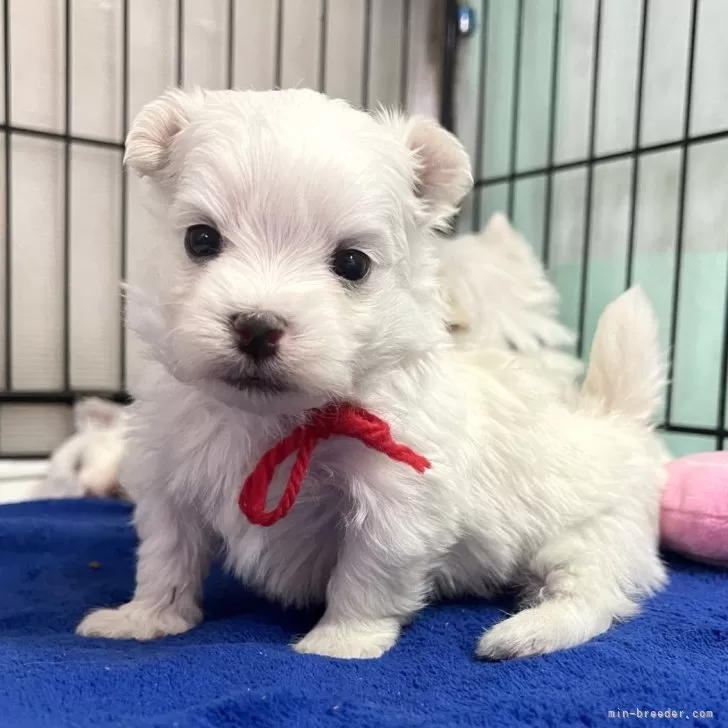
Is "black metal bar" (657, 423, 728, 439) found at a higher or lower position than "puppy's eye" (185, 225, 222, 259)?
lower

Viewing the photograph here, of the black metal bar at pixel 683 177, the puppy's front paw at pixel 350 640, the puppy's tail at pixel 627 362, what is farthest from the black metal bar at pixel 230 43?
the puppy's front paw at pixel 350 640

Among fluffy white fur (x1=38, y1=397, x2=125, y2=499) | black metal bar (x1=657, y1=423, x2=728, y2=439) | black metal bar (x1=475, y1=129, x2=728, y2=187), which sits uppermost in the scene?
black metal bar (x1=475, y1=129, x2=728, y2=187)

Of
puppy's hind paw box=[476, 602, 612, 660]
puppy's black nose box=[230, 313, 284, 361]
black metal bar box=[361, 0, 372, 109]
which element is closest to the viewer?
puppy's black nose box=[230, 313, 284, 361]

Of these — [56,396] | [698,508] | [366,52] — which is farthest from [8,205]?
[698,508]

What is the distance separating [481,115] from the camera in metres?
Answer: 2.78

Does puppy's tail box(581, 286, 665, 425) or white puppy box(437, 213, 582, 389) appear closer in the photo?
puppy's tail box(581, 286, 665, 425)

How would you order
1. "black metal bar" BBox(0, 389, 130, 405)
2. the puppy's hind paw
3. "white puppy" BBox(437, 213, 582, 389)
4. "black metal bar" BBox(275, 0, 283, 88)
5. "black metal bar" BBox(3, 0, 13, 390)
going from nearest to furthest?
the puppy's hind paw < "white puppy" BBox(437, 213, 582, 389) < "black metal bar" BBox(3, 0, 13, 390) < "black metal bar" BBox(0, 389, 130, 405) < "black metal bar" BBox(275, 0, 283, 88)

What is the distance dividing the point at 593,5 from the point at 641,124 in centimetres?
45

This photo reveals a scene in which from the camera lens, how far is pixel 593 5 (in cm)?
239

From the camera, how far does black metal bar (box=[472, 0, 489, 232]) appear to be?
2750 mm

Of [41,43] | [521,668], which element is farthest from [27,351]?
[521,668]

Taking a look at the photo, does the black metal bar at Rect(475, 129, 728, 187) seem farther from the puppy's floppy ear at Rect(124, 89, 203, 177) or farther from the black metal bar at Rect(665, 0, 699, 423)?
the puppy's floppy ear at Rect(124, 89, 203, 177)

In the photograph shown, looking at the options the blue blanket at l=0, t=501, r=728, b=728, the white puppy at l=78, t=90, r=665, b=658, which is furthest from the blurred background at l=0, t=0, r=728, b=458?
the blue blanket at l=0, t=501, r=728, b=728

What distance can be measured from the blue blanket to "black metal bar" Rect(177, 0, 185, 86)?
1.71 m
